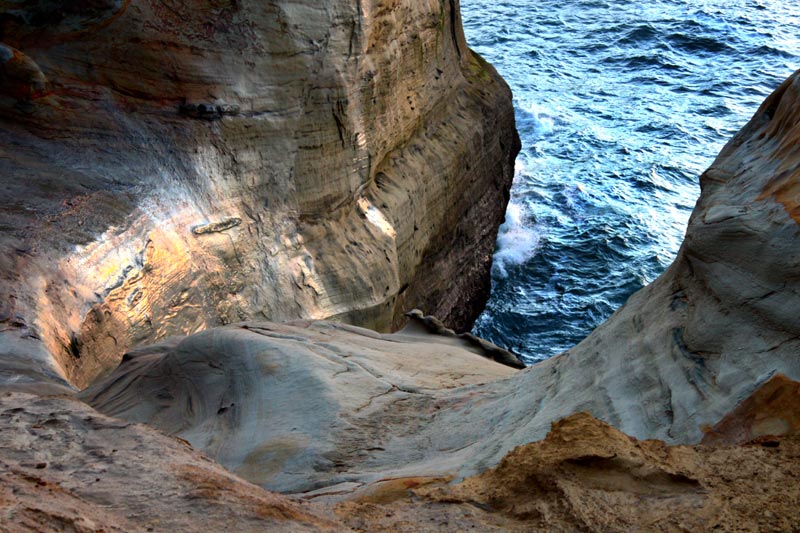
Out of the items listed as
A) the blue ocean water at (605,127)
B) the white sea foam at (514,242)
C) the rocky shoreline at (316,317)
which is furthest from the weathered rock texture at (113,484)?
the white sea foam at (514,242)

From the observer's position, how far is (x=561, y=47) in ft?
63.2

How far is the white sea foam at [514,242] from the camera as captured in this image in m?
12.2

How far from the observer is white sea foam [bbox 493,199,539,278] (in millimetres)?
12188

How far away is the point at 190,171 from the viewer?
6.84 meters

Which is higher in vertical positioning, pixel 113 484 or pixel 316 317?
pixel 113 484

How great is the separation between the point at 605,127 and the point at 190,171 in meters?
10.8

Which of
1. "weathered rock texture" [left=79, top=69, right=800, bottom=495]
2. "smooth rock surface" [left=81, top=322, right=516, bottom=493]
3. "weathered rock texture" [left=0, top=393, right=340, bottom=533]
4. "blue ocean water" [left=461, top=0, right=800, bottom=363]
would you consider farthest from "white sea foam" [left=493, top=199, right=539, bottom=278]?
"weathered rock texture" [left=0, top=393, right=340, bottom=533]

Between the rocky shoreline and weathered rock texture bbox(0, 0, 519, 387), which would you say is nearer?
the rocky shoreline

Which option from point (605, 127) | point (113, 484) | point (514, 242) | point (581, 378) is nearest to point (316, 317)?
point (581, 378)

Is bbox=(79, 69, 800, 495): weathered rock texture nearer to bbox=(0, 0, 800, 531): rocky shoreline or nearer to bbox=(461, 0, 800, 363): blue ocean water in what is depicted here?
bbox=(0, 0, 800, 531): rocky shoreline

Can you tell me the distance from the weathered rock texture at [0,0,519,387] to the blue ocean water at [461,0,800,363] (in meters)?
3.49

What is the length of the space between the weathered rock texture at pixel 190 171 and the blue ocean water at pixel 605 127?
11.5 ft

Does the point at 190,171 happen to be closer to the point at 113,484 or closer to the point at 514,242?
the point at 113,484

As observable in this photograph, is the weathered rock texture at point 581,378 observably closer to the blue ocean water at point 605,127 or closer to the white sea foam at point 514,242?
the blue ocean water at point 605,127
